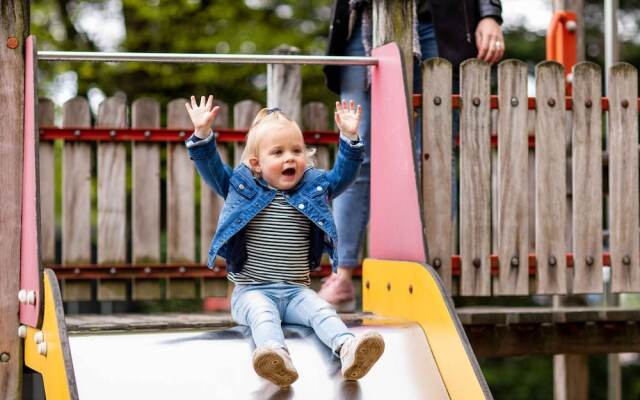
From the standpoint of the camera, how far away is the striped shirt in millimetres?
3754

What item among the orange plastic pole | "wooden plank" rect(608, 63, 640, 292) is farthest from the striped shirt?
the orange plastic pole

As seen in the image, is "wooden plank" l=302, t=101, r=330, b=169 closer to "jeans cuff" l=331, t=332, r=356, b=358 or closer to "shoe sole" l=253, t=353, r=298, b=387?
"jeans cuff" l=331, t=332, r=356, b=358

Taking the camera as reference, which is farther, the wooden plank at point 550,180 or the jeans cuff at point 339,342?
the wooden plank at point 550,180

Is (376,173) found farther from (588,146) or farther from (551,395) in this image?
(551,395)

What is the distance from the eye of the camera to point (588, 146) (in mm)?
5059

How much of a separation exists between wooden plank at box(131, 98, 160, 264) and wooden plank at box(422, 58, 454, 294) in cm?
230

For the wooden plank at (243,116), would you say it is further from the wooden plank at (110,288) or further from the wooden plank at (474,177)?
the wooden plank at (474,177)

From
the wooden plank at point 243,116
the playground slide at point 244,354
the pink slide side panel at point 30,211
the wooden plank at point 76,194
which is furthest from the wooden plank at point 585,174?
the wooden plank at point 76,194

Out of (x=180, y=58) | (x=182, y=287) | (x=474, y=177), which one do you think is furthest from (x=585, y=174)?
(x=182, y=287)

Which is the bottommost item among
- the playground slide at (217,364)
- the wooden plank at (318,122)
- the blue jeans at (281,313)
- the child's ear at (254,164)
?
the playground slide at (217,364)

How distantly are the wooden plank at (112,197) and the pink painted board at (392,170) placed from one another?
2.43 meters

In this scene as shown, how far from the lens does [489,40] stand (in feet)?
15.9

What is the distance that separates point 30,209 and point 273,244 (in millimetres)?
882

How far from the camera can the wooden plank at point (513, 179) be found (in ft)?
16.2
